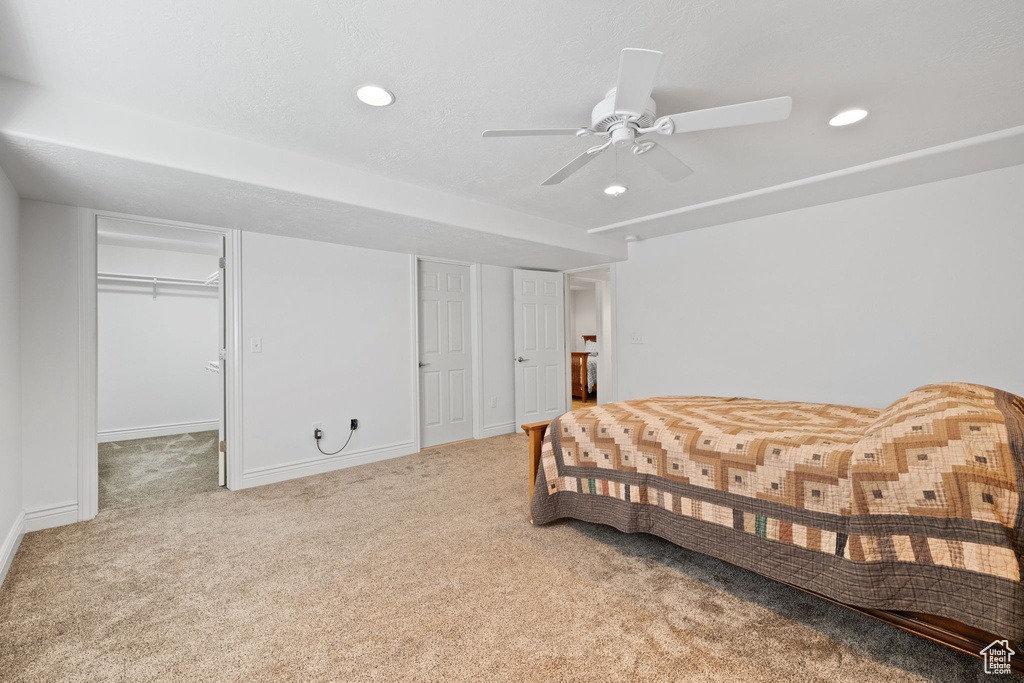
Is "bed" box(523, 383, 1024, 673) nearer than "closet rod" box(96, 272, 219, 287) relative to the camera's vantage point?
Yes

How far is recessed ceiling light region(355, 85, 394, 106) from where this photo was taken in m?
1.87

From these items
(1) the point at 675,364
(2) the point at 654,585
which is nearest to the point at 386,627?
(2) the point at 654,585

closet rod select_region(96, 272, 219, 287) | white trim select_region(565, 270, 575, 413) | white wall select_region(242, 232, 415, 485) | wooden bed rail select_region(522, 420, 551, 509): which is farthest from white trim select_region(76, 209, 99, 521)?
white trim select_region(565, 270, 575, 413)

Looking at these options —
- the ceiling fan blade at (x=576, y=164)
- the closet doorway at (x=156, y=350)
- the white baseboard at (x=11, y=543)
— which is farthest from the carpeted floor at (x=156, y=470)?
the ceiling fan blade at (x=576, y=164)

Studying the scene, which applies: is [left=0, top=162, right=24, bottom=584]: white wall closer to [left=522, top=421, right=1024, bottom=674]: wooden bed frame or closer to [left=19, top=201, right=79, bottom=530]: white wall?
[left=19, top=201, right=79, bottom=530]: white wall

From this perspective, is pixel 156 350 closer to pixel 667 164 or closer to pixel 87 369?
pixel 87 369

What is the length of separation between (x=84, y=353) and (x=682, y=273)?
4.81 meters

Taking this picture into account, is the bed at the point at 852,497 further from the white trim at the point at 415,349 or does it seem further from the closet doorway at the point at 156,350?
the closet doorway at the point at 156,350

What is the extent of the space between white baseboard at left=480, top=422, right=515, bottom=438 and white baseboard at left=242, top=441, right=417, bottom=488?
2.90ft

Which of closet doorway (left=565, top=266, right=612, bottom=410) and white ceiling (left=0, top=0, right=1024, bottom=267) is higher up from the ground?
white ceiling (left=0, top=0, right=1024, bottom=267)

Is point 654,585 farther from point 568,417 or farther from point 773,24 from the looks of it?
point 773,24

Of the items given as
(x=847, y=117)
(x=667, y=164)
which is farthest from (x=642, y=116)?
(x=847, y=117)

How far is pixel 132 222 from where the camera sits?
299 centimetres

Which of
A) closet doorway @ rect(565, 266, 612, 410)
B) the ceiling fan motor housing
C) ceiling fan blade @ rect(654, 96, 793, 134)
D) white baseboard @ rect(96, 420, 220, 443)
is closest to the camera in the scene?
ceiling fan blade @ rect(654, 96, 793, 134)
